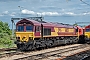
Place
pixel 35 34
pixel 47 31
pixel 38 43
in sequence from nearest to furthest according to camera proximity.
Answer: pixel 35 34 → pixel 38 43 → pixel 47 31

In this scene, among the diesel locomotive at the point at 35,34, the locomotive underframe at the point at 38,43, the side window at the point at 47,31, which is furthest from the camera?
the side window at the point at 47,31

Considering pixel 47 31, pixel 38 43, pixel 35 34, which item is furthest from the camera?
pixel 47 31

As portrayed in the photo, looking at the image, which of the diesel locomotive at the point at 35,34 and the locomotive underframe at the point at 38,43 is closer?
the locomotive underframe at the point at 38,43

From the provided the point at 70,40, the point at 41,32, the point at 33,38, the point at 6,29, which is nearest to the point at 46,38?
the point at 41,32

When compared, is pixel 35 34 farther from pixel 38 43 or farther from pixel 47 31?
pixel 47 31

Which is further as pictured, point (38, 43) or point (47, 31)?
point (47, 31)

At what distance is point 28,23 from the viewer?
80.4ft

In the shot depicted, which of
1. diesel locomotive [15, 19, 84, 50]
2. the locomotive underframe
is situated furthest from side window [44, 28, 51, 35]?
the locomotive underframe

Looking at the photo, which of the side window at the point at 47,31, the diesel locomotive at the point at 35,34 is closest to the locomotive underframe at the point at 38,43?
the diesel locomotive at the point at 35,34

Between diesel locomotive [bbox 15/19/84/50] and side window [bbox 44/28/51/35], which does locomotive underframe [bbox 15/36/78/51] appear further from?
side window [bbox 44/28/51/35]

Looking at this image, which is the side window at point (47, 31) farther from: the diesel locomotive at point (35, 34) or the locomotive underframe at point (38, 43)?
the locomotive underframe at point (38, 43)

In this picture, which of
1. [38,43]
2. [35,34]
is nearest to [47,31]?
[38,43]

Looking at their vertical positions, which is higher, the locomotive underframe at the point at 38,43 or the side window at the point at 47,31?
the side window at the point at 47,31

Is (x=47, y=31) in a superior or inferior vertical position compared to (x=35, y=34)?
superior
